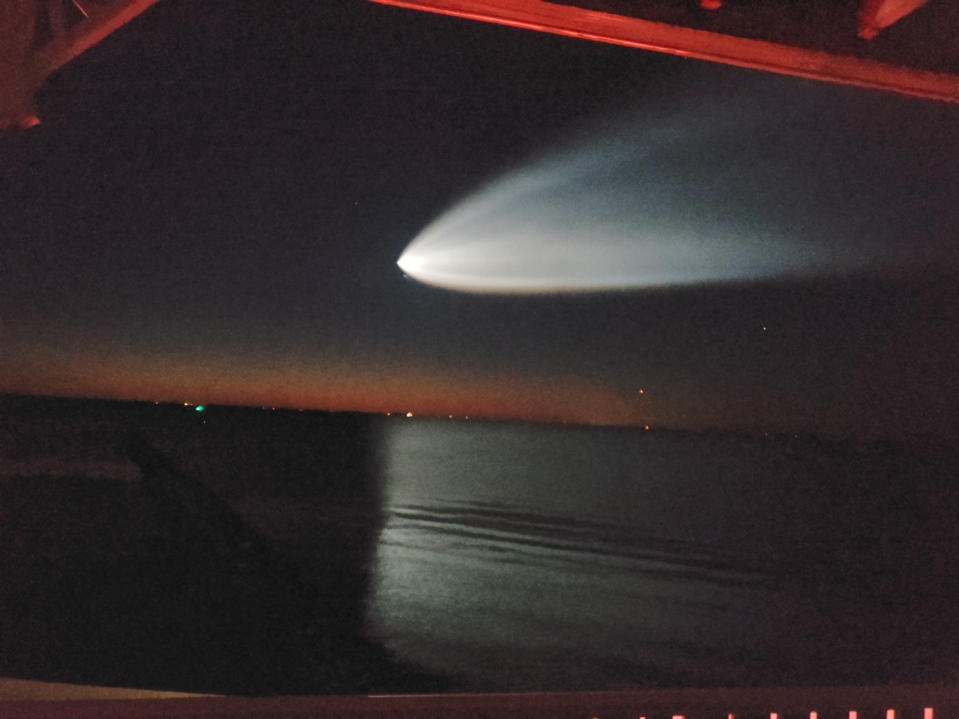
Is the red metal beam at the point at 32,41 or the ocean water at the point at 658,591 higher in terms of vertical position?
the red metal beam at the point at 32,41

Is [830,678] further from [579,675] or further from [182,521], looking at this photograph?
[182,521]

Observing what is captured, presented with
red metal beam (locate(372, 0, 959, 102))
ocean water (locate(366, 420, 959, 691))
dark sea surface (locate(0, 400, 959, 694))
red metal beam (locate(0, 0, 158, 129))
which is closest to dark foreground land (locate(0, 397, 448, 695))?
dark sea surface (locate(0, 400, 959, 694))

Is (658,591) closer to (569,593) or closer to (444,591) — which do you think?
(569,593)

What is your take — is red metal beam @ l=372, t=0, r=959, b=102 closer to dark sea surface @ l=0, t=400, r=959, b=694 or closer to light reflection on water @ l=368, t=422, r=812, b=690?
dark sea surface @ l=0, t=400, r=959, b=694

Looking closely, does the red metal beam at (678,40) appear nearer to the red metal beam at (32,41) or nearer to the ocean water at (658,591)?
the red metal beam at (32,41)

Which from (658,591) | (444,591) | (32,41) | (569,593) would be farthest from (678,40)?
(658,591)

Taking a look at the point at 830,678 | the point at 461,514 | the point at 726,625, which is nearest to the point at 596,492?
the point at 461,514

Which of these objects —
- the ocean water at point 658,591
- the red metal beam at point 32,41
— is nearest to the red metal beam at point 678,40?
the red metal beam at point 32,41
